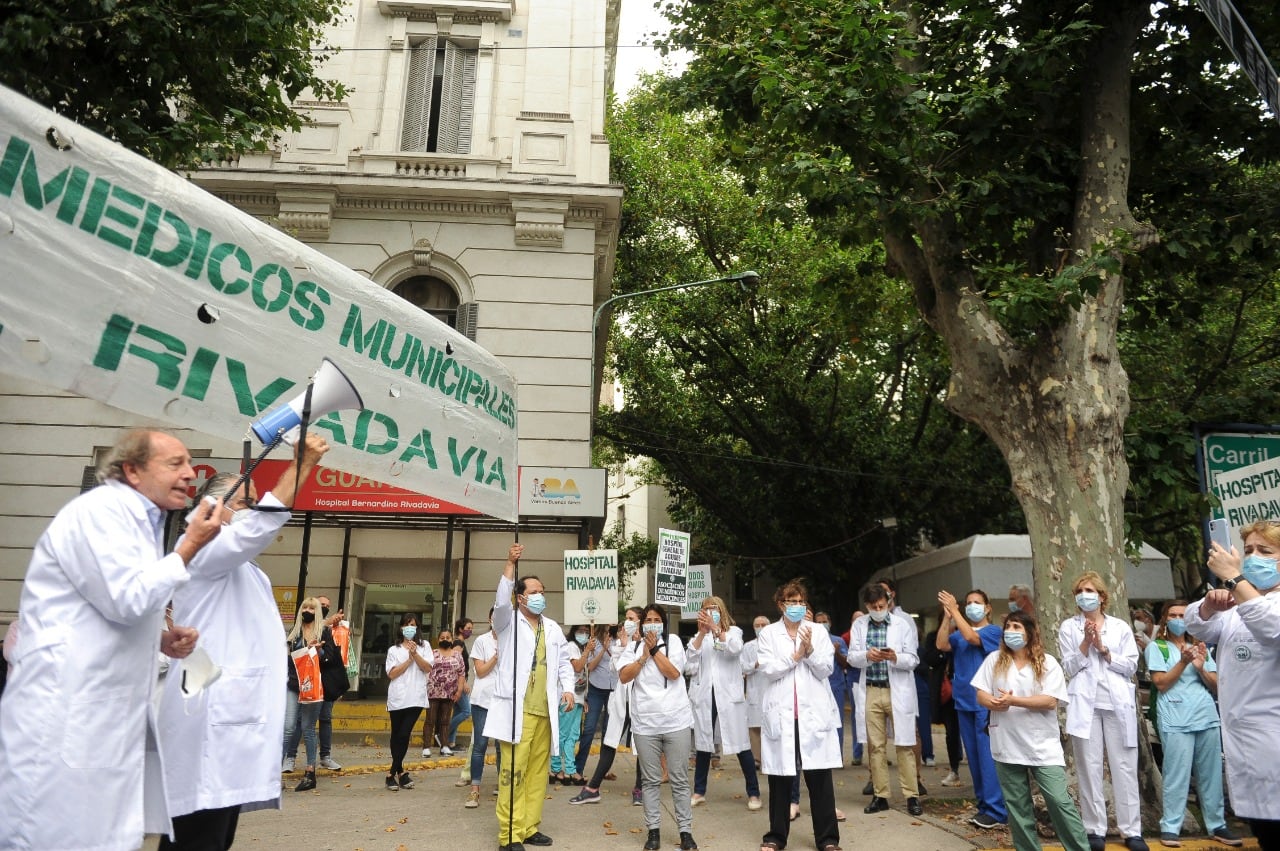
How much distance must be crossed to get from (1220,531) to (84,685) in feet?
32.0

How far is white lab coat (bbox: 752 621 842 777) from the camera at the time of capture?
7621 millimetres

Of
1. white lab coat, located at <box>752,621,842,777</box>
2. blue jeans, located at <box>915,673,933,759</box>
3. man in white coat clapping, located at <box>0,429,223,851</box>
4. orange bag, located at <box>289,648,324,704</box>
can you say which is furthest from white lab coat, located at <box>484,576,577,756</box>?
blue jeans, located at <box>915,673,933,759</box>

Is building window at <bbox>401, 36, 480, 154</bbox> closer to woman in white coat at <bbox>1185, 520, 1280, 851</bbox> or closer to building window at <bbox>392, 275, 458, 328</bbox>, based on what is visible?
building window at <bbox>392, 275, 458, 328</bbox>

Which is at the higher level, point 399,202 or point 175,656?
point 399,202

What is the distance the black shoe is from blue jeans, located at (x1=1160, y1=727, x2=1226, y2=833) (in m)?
2.43

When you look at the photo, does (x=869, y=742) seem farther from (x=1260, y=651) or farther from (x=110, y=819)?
(x=110, y=819)

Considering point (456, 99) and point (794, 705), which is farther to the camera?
point (456, 99)

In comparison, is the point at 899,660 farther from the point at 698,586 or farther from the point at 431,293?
the point at 431,293

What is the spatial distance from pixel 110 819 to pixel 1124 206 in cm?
966

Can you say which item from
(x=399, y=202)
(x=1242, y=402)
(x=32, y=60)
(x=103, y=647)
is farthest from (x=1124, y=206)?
(x=399, y=202)

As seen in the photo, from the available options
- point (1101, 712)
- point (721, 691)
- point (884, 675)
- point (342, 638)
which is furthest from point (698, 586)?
point (1101, 712)

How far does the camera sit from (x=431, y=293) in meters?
18.0

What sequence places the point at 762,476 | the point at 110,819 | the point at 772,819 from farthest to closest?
the point at 762,476, the point at 772,819, the point at 110,819

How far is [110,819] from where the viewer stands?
307cm
